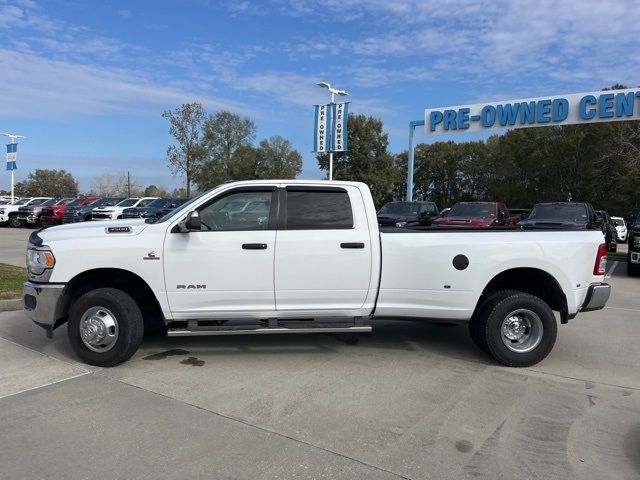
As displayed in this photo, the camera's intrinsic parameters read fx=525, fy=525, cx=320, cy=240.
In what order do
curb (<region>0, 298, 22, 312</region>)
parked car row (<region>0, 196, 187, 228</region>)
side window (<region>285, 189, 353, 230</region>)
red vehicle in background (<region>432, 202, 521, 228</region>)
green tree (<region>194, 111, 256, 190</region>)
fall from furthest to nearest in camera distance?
green tree (<region>194, 111, 256, 190</region>) → parked car row (<region>0, 196, 187, 228</region>) → red vehicle in background (<region>432, 202, 521, 228</region>) → curb (<region>0, 298, 22, 312</region>) → side window (<region>285, 189, 353, 230</region>)

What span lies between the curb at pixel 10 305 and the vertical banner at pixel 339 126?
65.9ft

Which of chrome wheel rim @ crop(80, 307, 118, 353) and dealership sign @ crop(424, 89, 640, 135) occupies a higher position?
dealership sign @ crop(424, 89, 640, 135)

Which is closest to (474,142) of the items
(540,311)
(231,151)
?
(231,151)

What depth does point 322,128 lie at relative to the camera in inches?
1059

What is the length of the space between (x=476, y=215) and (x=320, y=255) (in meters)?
12.6

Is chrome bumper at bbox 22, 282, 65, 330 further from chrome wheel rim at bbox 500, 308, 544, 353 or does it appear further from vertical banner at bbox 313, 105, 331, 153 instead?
vertical banner at bbox 313, 105, 331, 153

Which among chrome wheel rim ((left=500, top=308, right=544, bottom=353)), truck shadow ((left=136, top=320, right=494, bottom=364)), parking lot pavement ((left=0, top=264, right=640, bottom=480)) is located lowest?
parking lot pavement ((left=0, top=264, right=640, bottom=480))

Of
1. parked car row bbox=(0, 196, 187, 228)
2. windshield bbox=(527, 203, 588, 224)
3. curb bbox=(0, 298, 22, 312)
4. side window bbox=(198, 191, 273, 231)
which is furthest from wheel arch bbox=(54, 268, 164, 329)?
parked car row bbox=(0, 196, 187, 228)

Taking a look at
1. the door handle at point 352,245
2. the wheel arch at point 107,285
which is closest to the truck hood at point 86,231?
the wheel arch at point 107,285

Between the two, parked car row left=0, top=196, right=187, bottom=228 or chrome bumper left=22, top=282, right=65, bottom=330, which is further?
parked car row left=0, top=196, right=187, bottom=228

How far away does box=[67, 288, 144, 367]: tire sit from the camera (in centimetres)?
523

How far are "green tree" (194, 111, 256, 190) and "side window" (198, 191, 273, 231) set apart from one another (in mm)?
47206

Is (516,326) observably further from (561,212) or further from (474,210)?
(474,210)

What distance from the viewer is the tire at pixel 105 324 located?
5234 millimetres
